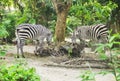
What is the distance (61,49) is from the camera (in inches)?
538

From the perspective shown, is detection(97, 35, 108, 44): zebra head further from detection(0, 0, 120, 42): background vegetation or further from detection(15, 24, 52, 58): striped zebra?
detection(15, 24, 52, 58): striped zebra

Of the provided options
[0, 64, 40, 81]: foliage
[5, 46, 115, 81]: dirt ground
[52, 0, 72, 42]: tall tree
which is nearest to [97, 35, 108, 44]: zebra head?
[52, 0, 72, 42]: tall tree

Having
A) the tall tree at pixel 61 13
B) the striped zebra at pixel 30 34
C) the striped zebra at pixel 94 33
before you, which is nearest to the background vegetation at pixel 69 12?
the tall tree at pixel 61 13

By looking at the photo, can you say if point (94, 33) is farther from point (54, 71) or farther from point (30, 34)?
point (54, 71)

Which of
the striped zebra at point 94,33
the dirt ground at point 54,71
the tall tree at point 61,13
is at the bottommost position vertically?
the dirt ground at point 54,71

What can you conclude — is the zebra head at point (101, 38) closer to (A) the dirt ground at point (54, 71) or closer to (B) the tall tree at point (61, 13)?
(B) the tall tree at point (61, 13)

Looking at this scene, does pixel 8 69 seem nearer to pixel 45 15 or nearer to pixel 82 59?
pixel 82 59

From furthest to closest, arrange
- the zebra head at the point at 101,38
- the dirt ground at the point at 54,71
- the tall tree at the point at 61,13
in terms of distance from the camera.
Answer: the zebra head at the point at 101,38 → the tall tree at the point at 61,13 → the dirt ground at the point at 54,71

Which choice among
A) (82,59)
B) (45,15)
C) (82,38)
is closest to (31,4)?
(45,15)

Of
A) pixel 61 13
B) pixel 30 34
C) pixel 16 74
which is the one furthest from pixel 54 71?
pixel 16 74

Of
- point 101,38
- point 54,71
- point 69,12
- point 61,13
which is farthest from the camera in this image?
point 69,12

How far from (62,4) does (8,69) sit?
882 cm

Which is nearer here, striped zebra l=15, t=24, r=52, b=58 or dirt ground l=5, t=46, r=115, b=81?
dirt ground l=5, t=46, r=115, b=81

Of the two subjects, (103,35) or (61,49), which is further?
(103,35)
